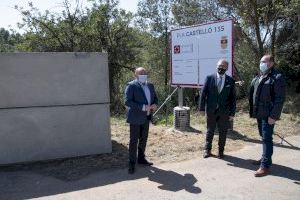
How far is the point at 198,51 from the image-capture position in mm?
10680

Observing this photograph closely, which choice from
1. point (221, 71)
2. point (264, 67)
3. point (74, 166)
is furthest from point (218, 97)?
point (74, 166)

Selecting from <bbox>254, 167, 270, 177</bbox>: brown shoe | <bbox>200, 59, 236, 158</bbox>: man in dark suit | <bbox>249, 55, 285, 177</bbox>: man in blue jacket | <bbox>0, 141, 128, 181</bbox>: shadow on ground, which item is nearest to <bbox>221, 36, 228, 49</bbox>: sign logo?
<bbox>200, 59, 236, 158</bbox>: man in dark suit

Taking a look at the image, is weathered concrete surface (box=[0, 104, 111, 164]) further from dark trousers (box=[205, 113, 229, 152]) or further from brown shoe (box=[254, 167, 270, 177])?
brown shoe (box=[254, 167, 270, 177])

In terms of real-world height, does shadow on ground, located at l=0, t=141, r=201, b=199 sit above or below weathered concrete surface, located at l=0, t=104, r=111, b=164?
below

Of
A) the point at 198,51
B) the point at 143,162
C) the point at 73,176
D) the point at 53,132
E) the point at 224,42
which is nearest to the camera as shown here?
the point at 73,176

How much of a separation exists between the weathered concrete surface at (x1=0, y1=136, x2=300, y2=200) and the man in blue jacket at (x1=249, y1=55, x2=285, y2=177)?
34 centimetres

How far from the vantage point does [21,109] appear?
773 cm

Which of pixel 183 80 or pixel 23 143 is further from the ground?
pixel 183 80

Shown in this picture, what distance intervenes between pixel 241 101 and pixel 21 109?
1090 cm

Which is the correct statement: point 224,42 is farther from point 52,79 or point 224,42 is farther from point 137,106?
point 52,79

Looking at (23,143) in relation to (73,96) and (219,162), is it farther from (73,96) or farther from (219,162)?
(219,162)

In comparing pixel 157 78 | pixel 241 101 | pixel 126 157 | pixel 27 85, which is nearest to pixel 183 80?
Answer: pixel 126 157

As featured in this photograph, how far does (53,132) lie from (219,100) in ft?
9.79

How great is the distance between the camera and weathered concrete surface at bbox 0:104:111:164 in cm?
771
